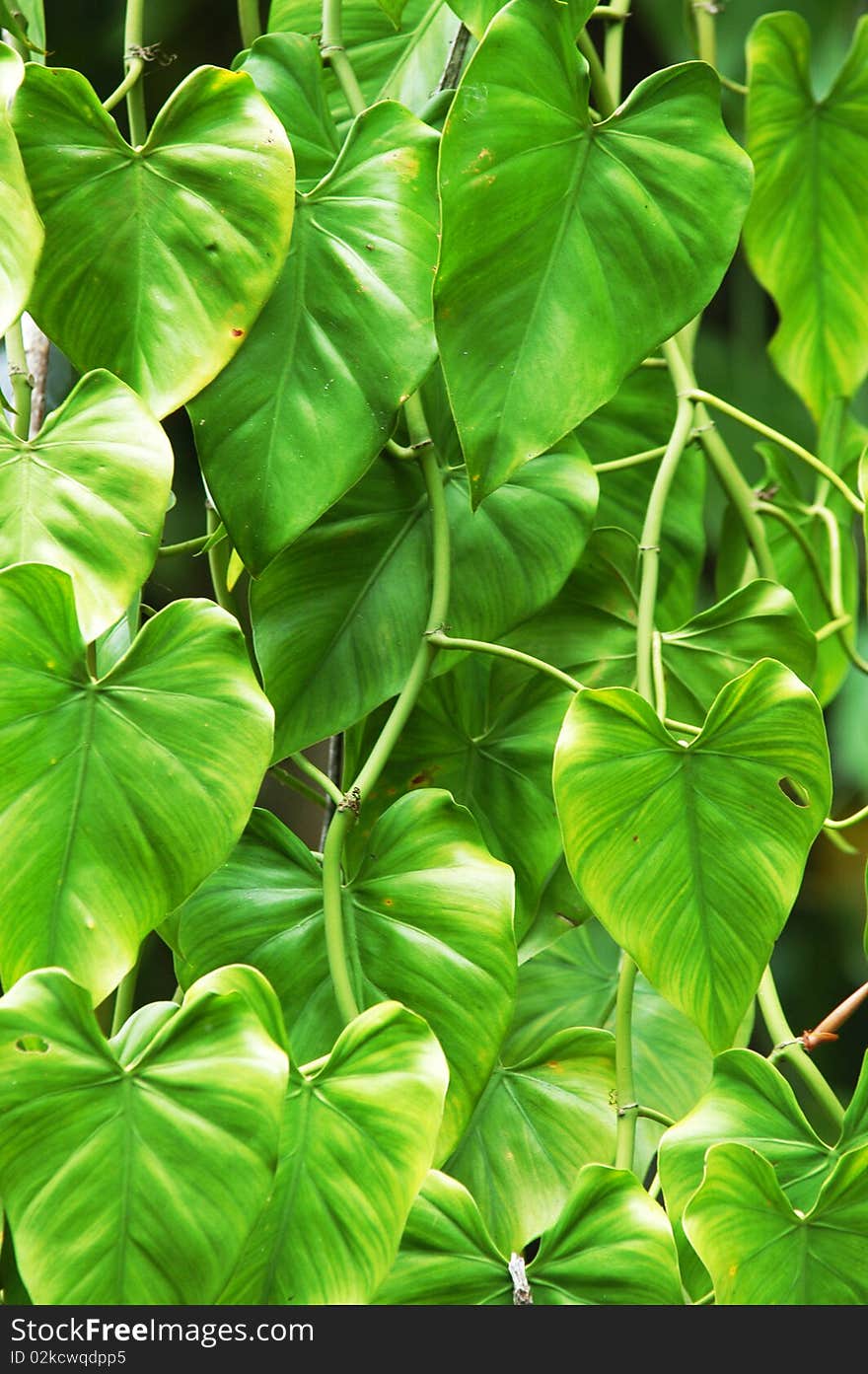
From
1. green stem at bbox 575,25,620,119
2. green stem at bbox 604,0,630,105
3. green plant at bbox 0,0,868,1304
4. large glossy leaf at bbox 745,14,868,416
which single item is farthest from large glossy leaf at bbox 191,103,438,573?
large glossy leaf at bbox 745,14,868,416

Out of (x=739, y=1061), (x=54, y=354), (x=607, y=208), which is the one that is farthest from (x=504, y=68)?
(x=54, y=354)

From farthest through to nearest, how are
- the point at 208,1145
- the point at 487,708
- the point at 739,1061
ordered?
the point at 487,708 < the point at 739,1061 < the point at 208,1145

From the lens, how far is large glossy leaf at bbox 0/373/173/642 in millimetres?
447

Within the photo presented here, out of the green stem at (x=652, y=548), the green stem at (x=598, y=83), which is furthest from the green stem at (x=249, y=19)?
the green stem at (x=652, y=548)

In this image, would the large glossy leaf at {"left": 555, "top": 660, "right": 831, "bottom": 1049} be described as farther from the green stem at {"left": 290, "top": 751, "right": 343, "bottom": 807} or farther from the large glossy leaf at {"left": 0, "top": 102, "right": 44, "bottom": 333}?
the large glossy leaf at {"left": 0, "top": 102, "right": 44, "bottom": 333}

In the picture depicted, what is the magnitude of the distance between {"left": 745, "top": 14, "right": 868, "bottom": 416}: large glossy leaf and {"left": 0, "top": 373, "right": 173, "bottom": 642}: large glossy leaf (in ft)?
1.56

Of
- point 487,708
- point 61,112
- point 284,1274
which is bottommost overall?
point 284,1274

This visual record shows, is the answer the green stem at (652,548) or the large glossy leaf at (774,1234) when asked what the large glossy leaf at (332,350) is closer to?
the green stem at (652,548)

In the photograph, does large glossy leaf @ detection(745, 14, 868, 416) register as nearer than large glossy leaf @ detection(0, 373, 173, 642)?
No

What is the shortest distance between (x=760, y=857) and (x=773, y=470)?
1.40 feet

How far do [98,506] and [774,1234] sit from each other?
342 mm

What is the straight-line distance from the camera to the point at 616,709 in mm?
470

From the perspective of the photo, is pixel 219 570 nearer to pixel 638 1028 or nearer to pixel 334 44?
pixel 334 44

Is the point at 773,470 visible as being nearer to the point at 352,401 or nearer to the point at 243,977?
the point at 352,401
